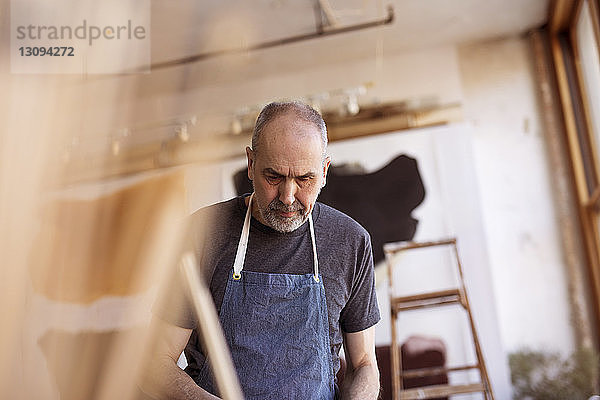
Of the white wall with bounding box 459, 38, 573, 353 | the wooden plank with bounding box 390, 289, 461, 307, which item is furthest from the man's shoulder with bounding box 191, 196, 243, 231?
the white wall with bounding box 459, 38, 573, 353

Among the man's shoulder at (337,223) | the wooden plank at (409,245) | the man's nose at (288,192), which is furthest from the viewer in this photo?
the wooden plank at (409,245)

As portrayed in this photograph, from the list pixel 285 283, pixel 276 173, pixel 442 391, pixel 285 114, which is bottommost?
→ pixel 442 391

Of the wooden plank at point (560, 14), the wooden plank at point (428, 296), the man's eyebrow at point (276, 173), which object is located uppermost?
the wooden plank at point (560, 14)

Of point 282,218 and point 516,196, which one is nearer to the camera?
point 282,218

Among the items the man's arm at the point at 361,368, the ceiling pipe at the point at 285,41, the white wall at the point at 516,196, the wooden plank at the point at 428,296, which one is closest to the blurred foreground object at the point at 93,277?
the man's arm at the point at 361,368

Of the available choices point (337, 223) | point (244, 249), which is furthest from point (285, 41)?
point (244, 249)

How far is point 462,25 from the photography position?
14.0 ft

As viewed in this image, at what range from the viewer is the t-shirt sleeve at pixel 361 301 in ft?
4.96

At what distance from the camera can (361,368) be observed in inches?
58.3

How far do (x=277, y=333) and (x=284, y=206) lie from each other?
0.30 meters

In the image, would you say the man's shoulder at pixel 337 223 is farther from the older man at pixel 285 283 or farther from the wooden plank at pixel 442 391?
the wooden plank at pixel 442 391

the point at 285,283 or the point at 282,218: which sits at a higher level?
the point at 282,218

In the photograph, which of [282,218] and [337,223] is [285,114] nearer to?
[282,218]

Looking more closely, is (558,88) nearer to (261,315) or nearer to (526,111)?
(526,111)
